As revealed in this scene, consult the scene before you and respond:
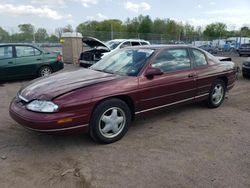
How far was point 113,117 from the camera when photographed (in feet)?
12.8

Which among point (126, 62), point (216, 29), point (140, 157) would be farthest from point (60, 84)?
point (216, 29)

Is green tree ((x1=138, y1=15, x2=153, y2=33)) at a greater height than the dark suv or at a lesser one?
greater

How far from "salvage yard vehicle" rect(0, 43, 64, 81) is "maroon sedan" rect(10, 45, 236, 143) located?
15.8 ft

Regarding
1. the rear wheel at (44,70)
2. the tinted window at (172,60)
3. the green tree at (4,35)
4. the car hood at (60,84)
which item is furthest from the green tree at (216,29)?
the car hood at (60,84)

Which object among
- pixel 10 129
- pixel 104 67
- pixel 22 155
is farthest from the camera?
pixel 104 67

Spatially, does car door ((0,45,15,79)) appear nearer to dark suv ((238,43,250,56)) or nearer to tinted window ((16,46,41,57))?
tinted window ((16,46,41,57))

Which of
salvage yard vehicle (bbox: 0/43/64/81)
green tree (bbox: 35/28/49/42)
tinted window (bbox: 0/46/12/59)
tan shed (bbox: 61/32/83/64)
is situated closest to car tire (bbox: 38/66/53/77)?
salvage yard vehicle (bbox: 0/43/64/81)

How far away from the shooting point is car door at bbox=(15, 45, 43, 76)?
28.6 ft

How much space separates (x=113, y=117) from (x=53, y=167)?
3.74ft

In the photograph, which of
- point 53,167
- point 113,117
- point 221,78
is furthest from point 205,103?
point 53,167

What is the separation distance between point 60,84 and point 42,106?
52cm

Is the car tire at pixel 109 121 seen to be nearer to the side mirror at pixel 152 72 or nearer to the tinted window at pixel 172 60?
the side mirror at pixel 152 72

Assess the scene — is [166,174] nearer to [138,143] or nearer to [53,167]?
[138,143]

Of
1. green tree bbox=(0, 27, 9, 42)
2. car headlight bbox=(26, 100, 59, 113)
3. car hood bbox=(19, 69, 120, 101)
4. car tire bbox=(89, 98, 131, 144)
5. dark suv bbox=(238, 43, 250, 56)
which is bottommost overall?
car tire bbox=(89, 98, 131, 144)
